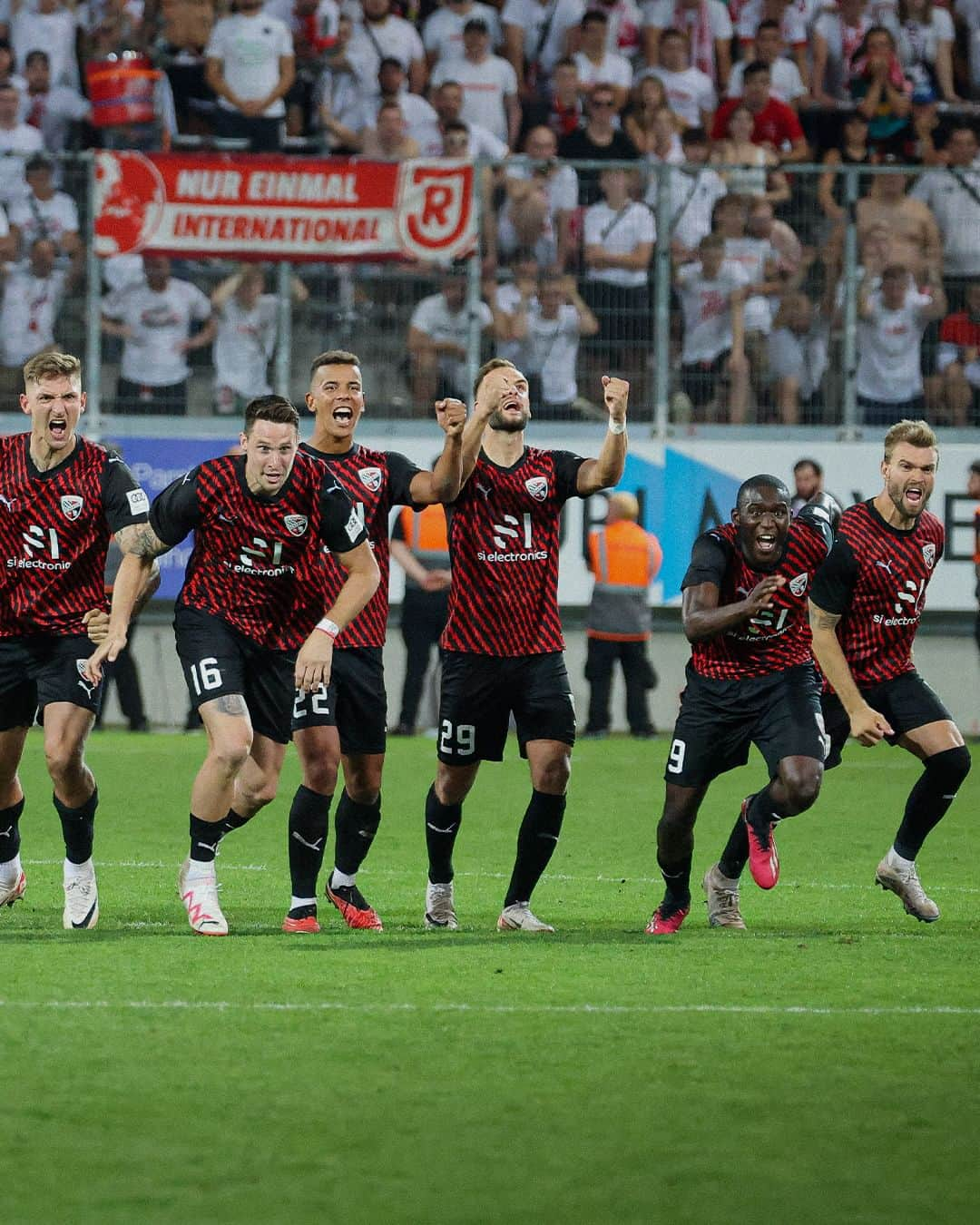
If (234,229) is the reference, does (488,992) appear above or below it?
below

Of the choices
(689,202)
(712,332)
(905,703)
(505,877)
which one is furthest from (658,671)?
(905,703)

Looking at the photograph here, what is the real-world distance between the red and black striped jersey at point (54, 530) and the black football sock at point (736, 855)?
2752 millimetres

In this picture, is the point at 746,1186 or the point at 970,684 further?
the point at 970,684

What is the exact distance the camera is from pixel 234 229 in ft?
59.7

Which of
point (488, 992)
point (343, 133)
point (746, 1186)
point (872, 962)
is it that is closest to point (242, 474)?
point (488, 992)

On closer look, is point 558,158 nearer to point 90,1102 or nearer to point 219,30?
point 219,30

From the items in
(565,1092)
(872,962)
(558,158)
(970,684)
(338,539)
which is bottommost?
(970,684)

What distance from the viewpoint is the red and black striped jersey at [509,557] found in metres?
8.41

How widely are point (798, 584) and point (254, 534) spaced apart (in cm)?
224

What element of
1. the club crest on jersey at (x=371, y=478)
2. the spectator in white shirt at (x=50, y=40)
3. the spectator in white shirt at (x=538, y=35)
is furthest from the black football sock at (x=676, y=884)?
the spectator in white shirt at (x=50, y=40)

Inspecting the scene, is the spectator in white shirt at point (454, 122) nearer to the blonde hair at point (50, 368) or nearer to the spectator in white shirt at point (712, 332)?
the spectator in white shirt at point (712, 332)

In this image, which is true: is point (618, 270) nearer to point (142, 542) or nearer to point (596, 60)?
point (596, 60)

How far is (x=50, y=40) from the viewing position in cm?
1978

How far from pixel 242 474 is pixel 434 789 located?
1.58m
